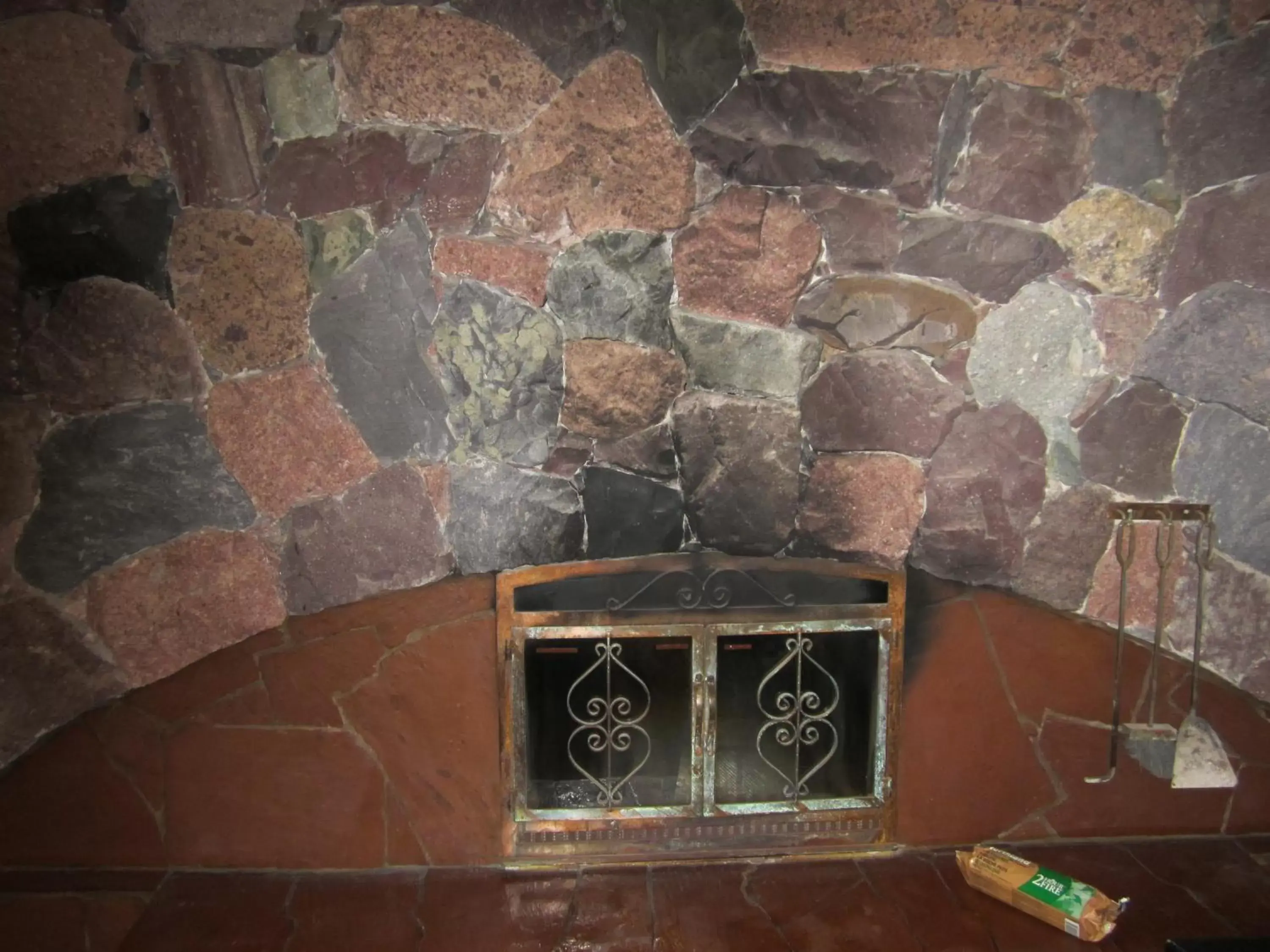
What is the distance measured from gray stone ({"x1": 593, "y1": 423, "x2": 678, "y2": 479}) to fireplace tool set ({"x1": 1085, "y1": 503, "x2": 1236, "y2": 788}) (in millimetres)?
815

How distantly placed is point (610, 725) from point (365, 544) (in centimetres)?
57

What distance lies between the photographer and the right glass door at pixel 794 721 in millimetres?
1771

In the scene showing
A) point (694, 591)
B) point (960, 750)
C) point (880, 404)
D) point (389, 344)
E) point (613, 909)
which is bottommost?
point (613, 909)

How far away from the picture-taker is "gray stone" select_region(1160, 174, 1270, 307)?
1.59 meters

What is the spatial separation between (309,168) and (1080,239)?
1.30 metres

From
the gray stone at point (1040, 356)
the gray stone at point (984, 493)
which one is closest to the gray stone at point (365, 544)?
the gray stone at point (984, 493)

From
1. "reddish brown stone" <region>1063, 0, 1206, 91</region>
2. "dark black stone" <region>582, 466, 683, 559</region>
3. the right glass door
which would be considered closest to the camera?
"reddish brown stone" <region>1063, 0, 1206, 91</region>

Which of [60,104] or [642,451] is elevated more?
[60,104]

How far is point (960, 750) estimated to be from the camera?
71.2 inches

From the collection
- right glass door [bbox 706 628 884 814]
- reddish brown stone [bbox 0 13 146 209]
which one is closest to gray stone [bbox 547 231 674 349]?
right glass door [bbox 706 628 884 814]

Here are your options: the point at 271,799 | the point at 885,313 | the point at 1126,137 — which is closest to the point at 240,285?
the point at 271,799

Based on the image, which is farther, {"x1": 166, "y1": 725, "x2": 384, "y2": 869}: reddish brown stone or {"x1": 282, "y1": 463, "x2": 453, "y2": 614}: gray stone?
{"x1": 166, "y1": 725, "x2": 384, "y2": 869}: reddish brown stone

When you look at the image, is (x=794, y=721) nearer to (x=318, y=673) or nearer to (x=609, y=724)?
(x=609, y=724)

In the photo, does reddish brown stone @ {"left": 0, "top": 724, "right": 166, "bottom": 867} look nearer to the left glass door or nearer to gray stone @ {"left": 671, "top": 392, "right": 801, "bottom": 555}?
the left glass door
